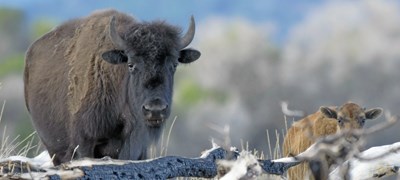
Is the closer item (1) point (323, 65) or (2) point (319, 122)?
(2) point (319, 122)

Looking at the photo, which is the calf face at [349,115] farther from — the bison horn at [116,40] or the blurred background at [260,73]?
the blurred background at [260,73]

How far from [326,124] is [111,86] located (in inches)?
110

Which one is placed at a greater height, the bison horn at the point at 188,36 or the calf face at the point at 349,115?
the bison horn at the point at 188,36

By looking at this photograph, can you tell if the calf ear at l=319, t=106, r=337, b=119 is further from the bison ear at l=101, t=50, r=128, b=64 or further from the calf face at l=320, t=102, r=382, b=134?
the bison ear at l=101, t=50, r=128, b=64

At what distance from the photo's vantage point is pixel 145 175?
8828mm

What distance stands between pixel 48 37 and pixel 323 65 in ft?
185

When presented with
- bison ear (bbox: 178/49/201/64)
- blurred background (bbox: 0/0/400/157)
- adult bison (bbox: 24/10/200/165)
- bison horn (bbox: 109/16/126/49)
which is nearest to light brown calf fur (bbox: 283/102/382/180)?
bison ear (bbox: 178/49/201/64)

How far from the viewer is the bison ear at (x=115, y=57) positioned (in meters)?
11.5

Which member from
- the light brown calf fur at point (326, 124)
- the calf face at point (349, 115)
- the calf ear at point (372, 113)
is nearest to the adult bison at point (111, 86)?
the light brown calf fur at point (326, 124)

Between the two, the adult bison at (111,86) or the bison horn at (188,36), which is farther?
the bison horn at (188,36)

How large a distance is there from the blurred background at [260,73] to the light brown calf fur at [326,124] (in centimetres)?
2722

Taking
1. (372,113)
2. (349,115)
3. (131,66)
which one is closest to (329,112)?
(349,115)

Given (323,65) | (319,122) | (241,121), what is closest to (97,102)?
(319,122)

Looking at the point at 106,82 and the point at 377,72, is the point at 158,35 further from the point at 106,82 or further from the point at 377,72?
the point at 377,72
